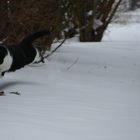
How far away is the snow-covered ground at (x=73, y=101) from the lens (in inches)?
201

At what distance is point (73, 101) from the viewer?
686 centimetres

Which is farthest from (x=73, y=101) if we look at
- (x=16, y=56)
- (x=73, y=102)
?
(x=16, y=56)

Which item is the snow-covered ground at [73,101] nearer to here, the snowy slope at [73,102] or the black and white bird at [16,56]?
the snowy slope at [73,102]

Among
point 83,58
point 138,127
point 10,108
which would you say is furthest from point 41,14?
point 138,127

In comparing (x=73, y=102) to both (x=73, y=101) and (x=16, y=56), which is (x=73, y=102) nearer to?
(x=73, y=101)

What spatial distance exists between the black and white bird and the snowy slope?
38 cm

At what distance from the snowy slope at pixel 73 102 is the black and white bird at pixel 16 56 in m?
0.38

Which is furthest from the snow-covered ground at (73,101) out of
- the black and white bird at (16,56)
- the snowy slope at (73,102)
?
the black and white bird at (16,56)

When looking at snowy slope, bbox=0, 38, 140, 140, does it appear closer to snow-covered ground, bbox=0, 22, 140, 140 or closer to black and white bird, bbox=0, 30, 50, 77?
snow-covered ground, bbox=0, 22, 140, 140

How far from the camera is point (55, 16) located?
1100cm

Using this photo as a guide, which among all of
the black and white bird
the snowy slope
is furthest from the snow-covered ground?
the black and white bird

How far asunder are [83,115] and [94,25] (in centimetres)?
1167

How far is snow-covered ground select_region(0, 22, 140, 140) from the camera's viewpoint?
5.12m

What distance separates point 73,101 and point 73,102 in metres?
0.09
